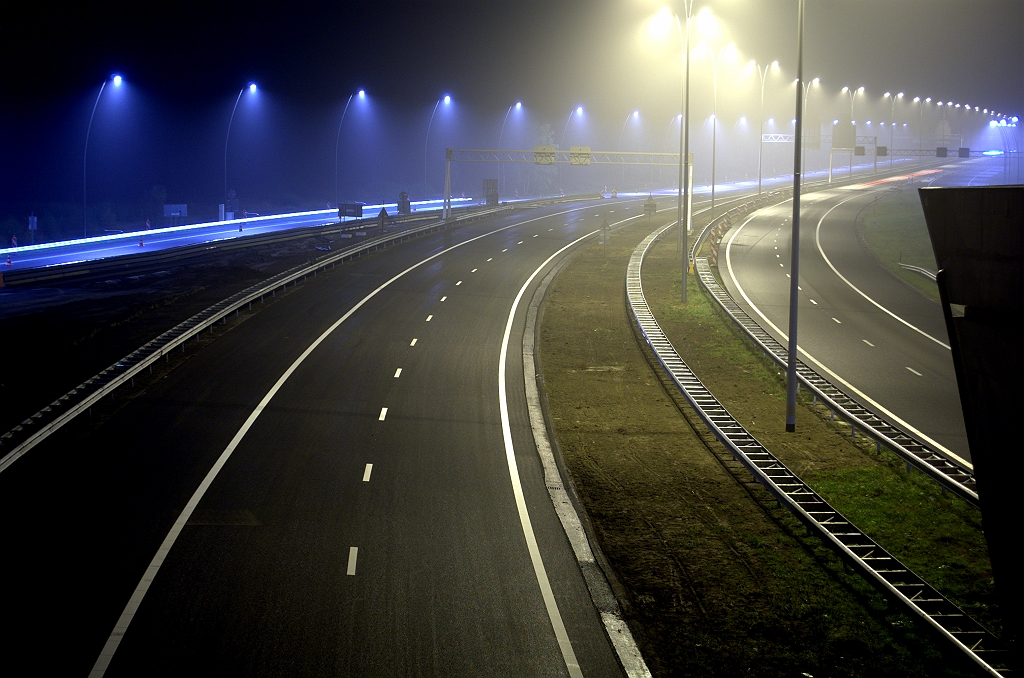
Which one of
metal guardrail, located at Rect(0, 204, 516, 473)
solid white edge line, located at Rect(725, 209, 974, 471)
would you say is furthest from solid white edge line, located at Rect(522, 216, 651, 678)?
metal guardrail, located at Rect(0, 204, 516, 473)

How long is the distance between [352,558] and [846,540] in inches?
336

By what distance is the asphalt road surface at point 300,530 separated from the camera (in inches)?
478

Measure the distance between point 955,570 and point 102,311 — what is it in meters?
34.5

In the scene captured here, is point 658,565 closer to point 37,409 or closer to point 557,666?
point 557,666

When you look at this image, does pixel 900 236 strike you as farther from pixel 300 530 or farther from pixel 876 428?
pixel 300 530

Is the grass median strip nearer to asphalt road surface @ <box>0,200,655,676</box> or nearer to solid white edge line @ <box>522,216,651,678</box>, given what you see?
solid white edge line @ <box>522,216,651,678</box>

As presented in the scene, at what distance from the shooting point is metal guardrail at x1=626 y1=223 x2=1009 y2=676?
11.8m

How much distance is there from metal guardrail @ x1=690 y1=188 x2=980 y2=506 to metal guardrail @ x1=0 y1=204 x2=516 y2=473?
1875cm

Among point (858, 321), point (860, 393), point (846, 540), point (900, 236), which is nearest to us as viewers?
point (846, 540)

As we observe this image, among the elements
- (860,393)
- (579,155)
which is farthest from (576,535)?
(579,155)

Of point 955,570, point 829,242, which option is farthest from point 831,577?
point 829,242

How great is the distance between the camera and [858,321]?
1517 inches

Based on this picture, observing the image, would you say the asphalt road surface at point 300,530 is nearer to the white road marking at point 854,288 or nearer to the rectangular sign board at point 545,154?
the white road marking at point 854,288

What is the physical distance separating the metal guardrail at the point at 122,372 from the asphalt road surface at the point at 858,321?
2103 cm
